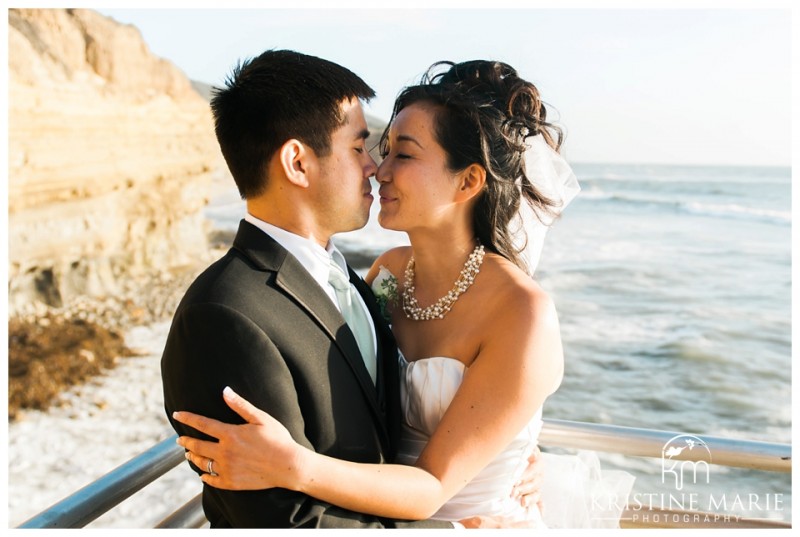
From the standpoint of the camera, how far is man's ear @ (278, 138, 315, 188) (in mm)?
2141

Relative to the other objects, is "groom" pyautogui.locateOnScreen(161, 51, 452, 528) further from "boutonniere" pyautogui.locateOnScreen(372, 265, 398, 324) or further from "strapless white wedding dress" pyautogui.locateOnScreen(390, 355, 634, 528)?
"boutonniere" pyautogui.locateOnScreen(372, 265, 398, 324)

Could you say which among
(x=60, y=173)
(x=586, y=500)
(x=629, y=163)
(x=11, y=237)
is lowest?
(x=586, y=500)

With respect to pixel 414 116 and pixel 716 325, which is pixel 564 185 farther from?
pixel 716 325

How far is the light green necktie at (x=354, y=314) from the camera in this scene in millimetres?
2209

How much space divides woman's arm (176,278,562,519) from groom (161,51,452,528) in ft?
0.17

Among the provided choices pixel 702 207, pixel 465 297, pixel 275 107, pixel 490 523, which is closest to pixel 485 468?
pixel 490 523

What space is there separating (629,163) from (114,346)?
40.7m

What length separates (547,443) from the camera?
2521 millimetres

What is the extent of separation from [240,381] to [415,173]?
3.40ft

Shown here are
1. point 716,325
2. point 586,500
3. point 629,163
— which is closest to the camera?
point 586,500

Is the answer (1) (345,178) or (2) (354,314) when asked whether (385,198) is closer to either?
(1) (345,178)

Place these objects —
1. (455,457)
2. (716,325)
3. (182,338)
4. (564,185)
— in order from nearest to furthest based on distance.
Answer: (182,338)
(455,457)
(564,185)
(716,325)

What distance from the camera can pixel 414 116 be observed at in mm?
2582

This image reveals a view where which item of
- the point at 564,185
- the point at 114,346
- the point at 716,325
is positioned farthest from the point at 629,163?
the point at 564,185
